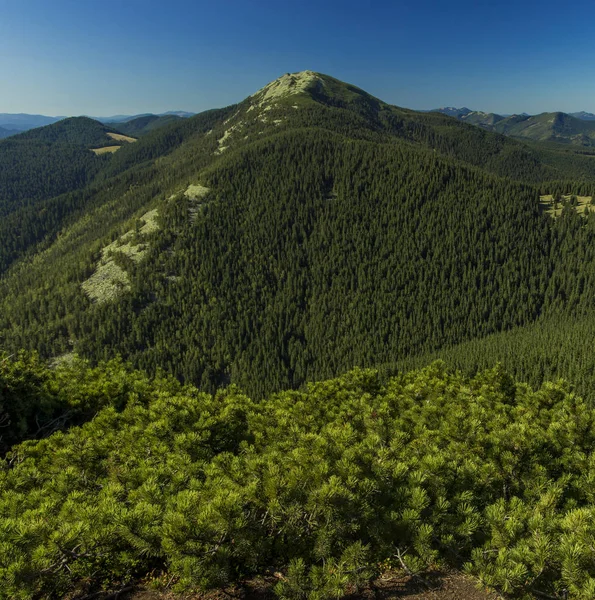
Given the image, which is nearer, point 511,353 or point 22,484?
point 22,484

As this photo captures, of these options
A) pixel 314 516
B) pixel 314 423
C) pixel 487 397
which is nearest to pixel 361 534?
pixel 314 516

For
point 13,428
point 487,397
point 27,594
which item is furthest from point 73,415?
point 487,397

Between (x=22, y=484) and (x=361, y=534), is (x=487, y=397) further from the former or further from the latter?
(x=22, y=484)

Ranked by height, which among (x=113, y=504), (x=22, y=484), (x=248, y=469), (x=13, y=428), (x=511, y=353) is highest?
(x=113, y=504)

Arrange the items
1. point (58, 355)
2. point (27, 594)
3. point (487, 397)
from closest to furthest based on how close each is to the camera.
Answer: point (27, 594), point (487, 397), point (58, 355)

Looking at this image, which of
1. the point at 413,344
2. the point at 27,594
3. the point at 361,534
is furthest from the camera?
the point at 413,344

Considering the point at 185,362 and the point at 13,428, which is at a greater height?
the point at 13,428
